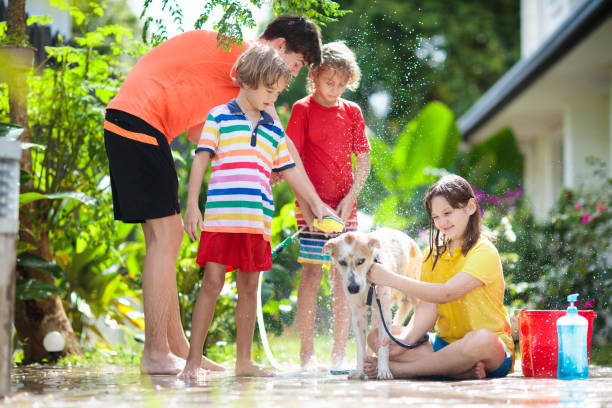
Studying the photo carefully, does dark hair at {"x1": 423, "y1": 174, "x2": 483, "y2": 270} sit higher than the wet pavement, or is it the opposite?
dark hair at {"x1": 423, "y1": 174, "x2": 483, "y2": 270}

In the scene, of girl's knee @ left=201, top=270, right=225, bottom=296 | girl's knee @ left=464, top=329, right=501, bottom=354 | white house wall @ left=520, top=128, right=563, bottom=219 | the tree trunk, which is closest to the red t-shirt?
girl's knee @ left=201, top=270, right=225, bottom=296

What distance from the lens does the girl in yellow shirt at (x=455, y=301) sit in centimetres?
382

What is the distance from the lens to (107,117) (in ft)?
13.6

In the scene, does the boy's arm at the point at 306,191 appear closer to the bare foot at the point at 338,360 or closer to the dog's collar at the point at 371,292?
the dog's collar at the point at 371,292

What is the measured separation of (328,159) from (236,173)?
974 mm

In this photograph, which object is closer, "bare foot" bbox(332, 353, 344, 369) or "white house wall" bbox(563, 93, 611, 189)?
"bare foot" bbox(332, 353, 344, 369)

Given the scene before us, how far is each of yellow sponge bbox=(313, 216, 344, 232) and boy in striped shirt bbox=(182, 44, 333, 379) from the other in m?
0.34

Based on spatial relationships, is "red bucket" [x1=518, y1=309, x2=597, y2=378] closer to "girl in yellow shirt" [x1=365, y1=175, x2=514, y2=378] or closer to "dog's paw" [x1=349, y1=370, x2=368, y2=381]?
"girl in yellow shirt" [x1=365, y1=175, x2=514, y2=378]

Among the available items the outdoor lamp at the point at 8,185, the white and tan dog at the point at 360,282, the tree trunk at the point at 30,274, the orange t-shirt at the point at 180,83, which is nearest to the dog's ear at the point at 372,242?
the white and tan dog at the point at 360,282

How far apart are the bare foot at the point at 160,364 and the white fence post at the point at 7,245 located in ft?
3.72

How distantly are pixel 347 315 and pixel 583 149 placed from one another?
835 cm

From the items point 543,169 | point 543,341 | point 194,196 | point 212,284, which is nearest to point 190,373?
point 212,284

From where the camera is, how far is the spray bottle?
383 centimetres

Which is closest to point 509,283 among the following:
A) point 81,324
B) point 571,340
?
point 571,340
